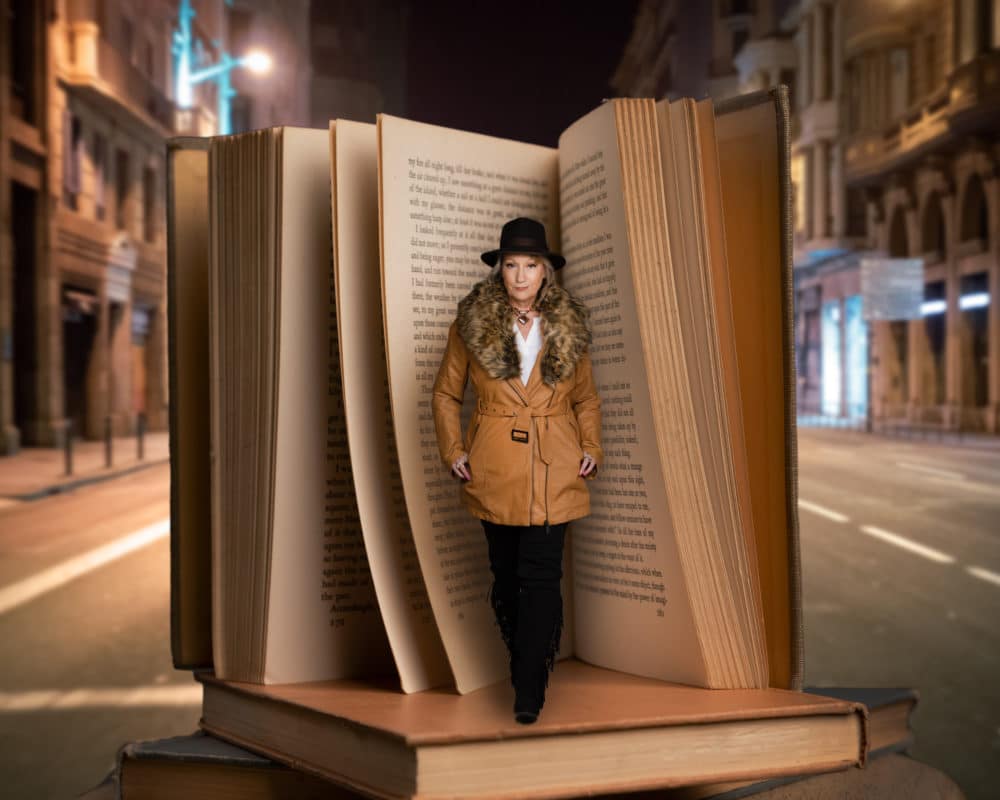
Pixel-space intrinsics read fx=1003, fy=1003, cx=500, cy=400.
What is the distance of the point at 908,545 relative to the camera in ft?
26.1

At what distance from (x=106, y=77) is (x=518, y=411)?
23.0 m

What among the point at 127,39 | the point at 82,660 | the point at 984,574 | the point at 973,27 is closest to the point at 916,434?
the point at 973,27

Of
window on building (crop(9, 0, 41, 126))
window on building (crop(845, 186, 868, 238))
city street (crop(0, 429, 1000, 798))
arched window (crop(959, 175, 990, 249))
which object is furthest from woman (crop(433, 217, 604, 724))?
window on building (crop(845, 186, 868, 238))

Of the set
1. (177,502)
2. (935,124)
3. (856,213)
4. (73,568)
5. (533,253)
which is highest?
(935,124)

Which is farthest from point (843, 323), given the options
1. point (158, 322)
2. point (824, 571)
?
point (824, 571)

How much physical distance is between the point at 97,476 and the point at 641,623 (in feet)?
42.9

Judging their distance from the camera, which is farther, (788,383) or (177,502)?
(177,502)

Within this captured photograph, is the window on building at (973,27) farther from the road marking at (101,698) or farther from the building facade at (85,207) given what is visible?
the road marking at (101,698)

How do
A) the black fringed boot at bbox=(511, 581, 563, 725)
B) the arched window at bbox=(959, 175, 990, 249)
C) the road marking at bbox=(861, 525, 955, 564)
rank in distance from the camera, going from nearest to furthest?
the black fringed boot at bbox=(511, 581, 563, 725), the road marking at bbox=(861, 525, 955, 564), the arched window at bbox=(959, 175, 990, 249)

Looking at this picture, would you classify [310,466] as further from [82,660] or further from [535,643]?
[82,660]

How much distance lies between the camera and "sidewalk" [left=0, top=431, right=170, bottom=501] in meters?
12.8

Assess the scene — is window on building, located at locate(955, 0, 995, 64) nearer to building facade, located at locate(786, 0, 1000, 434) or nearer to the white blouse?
building facade, located at locate(786, 0, 1000, 434)

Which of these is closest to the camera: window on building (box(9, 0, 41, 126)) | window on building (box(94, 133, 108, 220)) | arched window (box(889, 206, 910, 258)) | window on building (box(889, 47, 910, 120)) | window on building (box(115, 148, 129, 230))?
window on building (box(9, 0, 41, 126))

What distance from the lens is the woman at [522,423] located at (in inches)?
105
